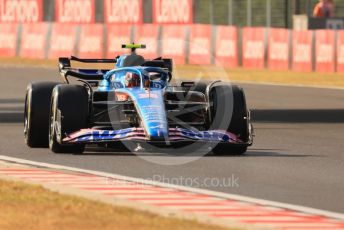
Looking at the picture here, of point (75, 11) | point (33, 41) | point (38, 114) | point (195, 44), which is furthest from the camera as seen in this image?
point (75, 11)

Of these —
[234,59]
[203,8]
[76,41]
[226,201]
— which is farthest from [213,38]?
[226,201]

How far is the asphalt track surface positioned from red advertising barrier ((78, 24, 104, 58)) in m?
18.6

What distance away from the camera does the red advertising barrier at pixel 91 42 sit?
44.4 m

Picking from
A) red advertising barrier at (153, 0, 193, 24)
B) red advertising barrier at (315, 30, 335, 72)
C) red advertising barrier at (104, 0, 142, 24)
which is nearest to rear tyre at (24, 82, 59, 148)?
red advertising barrier at (315, 30, 335, 72)

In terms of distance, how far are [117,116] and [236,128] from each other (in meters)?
1.36

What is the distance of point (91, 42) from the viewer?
4450 cm

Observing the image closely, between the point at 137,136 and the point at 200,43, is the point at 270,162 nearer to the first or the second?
the point at 137,136

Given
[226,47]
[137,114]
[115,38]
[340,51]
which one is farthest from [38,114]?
[115,38]

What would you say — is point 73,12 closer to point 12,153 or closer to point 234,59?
point 234,59

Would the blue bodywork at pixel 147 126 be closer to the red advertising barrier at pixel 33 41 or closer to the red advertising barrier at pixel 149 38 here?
the red advertising barrier at pixel 149 38

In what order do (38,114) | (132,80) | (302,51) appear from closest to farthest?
1. (132,80)
2. (38,114)
3. (302,51)

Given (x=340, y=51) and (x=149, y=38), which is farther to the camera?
(x=149, y=38)

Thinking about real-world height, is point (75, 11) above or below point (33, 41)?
above

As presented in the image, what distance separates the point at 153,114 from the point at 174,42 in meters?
26.7
